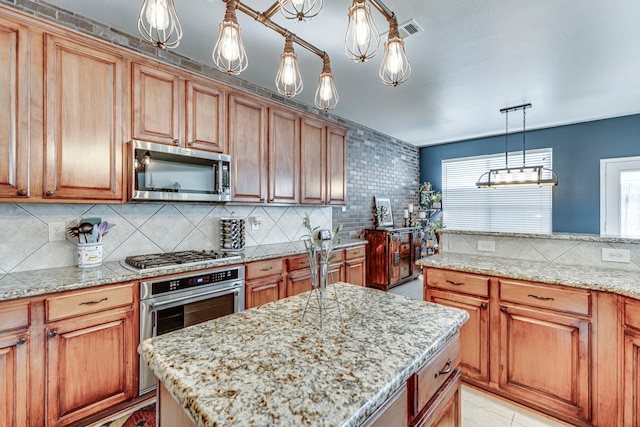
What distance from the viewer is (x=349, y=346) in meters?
0.93

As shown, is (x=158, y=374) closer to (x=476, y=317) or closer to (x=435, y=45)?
(x=476, y=317)

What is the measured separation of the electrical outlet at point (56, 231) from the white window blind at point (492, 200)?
5688mm

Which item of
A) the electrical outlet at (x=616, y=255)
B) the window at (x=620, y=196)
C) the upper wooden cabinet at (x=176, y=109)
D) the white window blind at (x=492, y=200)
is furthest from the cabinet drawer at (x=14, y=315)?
the window at (x=620, y=196)

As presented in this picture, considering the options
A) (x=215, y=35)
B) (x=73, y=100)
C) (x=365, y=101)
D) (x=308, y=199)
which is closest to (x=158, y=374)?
(x=73, y=100)

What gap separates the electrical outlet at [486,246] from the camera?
255 centimetres

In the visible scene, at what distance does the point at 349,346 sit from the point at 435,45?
2562 mm

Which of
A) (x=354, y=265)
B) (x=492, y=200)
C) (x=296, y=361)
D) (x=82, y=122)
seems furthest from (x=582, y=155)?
(x=82, y=122)

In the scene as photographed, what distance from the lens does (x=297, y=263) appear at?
2.98 metres

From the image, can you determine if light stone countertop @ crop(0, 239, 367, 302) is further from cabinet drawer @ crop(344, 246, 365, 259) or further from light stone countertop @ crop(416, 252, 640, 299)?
cabinet drawer @ crop(344, 246, 365, 259)

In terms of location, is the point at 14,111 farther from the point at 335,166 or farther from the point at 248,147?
the point at 335,166

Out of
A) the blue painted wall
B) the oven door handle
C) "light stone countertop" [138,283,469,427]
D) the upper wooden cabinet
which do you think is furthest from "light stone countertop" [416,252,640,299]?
the blue painted wall

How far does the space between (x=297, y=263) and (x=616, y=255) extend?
2447 mm

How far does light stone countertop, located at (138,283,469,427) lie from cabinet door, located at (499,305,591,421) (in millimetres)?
1058

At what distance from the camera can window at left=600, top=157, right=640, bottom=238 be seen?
13.9 feet
